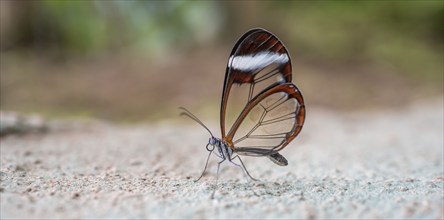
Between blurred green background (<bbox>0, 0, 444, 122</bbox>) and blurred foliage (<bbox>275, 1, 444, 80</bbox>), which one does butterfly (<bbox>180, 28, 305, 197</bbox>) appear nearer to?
blurred green background (<bbox>0, 0, 444, 122</bbox>)

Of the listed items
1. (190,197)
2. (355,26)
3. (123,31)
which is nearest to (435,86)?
(355,26)

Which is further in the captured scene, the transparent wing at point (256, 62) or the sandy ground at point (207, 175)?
the transparent wing at point (256, 62)

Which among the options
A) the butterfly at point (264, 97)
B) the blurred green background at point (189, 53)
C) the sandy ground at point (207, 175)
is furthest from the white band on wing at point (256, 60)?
the blurred green background at point (189, 53)

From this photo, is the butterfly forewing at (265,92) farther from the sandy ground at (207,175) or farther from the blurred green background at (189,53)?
the blurred green background at (189,53)

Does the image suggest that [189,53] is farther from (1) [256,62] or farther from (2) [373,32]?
(1) [256,62]

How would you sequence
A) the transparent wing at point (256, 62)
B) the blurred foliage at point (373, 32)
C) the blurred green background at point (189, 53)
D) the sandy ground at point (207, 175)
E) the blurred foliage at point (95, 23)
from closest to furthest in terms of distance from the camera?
1. the sandy ground at point (207, 175)
2. the transparent wing at point (256, 62)
3. the blurred green background at point (189, 53)
4. the blurred foliage at point (373, 32)
5. the blurred foliage at point (95, 23)

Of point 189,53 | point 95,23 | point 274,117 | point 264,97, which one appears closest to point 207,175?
point 274,117

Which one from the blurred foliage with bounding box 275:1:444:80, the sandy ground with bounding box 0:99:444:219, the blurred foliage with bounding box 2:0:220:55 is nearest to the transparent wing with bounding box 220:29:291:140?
the sandy ground with bounding box 0:99:444:219
